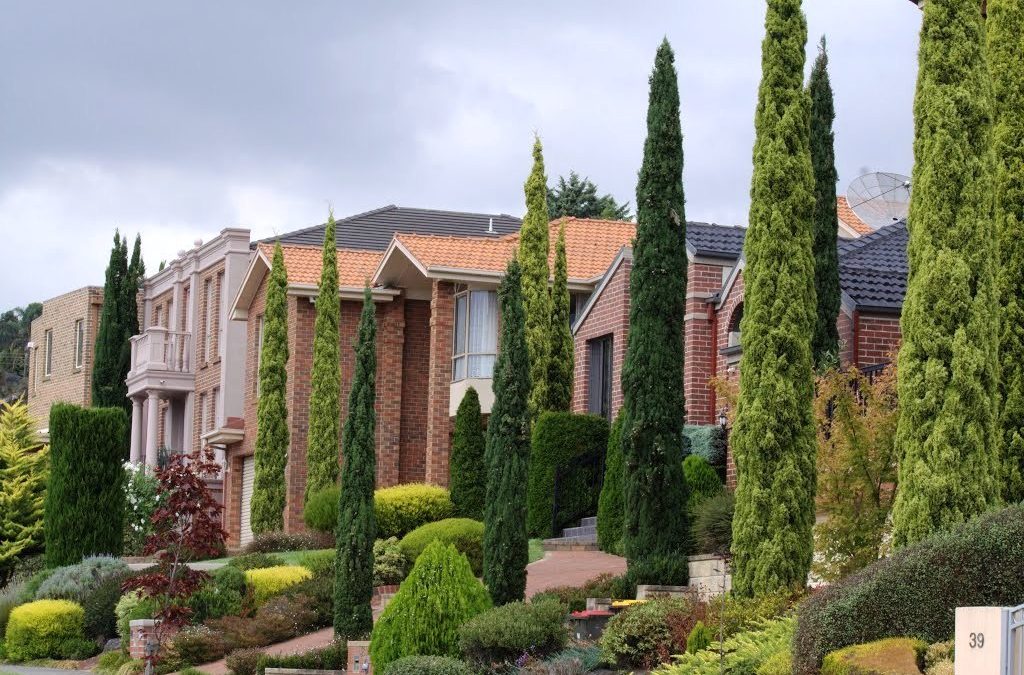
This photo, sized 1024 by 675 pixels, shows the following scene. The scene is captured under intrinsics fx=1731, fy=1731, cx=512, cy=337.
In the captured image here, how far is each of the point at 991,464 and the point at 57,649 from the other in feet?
56.6

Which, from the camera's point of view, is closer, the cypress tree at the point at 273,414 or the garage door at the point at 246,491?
the cypress tree at the point at 273,414

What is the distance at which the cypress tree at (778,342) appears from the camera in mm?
19188

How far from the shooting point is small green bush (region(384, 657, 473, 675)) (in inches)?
750

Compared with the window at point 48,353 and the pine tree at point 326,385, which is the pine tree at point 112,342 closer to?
the window at point 48,353

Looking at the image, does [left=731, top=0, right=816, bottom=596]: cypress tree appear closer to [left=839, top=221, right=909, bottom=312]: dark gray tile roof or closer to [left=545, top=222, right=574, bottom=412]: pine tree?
[left=839, top=221, right=909, bottom=312]: dark gray tile roof

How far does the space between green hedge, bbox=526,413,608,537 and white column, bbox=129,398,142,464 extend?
21873mm

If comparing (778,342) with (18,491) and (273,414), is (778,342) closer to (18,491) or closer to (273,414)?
(273,414)

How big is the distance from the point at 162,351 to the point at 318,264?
9109 millimetres

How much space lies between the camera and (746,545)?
19297mm

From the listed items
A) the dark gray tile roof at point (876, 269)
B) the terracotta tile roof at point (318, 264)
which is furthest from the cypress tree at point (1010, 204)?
the terracotta tile roof at point (318, 264)

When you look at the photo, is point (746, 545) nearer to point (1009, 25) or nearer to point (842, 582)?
point (842, 582)

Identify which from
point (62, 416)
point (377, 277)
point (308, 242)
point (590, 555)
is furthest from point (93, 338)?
point (590, 555)

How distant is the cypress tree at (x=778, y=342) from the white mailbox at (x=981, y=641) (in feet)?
23.4

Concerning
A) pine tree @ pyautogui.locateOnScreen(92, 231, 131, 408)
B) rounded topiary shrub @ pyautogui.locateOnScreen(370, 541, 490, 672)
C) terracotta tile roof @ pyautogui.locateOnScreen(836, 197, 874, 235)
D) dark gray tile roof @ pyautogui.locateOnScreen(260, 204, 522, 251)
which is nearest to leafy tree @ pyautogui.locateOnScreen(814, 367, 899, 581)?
rounded topiary shrub @ pyautogui.locateOnScreen(370, 541, 490, 672)
